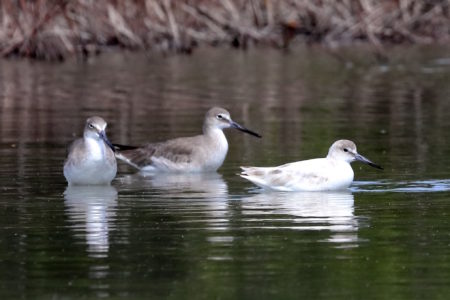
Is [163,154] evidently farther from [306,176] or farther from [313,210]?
[313,210]

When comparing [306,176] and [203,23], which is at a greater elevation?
[203,23]

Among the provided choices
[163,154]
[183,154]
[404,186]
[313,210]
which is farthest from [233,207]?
[163,154]

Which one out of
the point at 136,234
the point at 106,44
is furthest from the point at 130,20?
the point at 136,234

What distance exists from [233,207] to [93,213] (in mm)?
1172

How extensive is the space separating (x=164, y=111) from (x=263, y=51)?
14.4m

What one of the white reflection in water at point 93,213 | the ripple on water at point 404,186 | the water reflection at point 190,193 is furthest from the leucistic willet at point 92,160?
the ripple on water at point 404,186

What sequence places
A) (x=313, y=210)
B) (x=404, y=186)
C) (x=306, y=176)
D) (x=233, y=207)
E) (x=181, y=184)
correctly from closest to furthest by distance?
(x=313, y=210) < (x=233, y=207) < (x=306, y=176) < (x=404, y=186) < (x=181, y=184)

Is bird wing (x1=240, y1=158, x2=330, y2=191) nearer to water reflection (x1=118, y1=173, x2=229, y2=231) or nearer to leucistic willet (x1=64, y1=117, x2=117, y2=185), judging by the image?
water reflection (x1=118, y1=173, x2=229, y2=231)

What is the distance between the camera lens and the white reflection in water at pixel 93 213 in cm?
1002

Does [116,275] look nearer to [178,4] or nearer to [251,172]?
[251,172]

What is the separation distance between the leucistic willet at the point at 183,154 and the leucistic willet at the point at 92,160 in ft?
4.98

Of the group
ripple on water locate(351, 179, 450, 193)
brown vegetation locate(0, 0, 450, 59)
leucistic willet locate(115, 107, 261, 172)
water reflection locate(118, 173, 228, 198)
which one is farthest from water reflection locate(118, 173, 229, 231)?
brown vegetation locate(0, 0, 450, 59)

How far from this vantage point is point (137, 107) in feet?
70.5

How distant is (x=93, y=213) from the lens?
11570 mm
